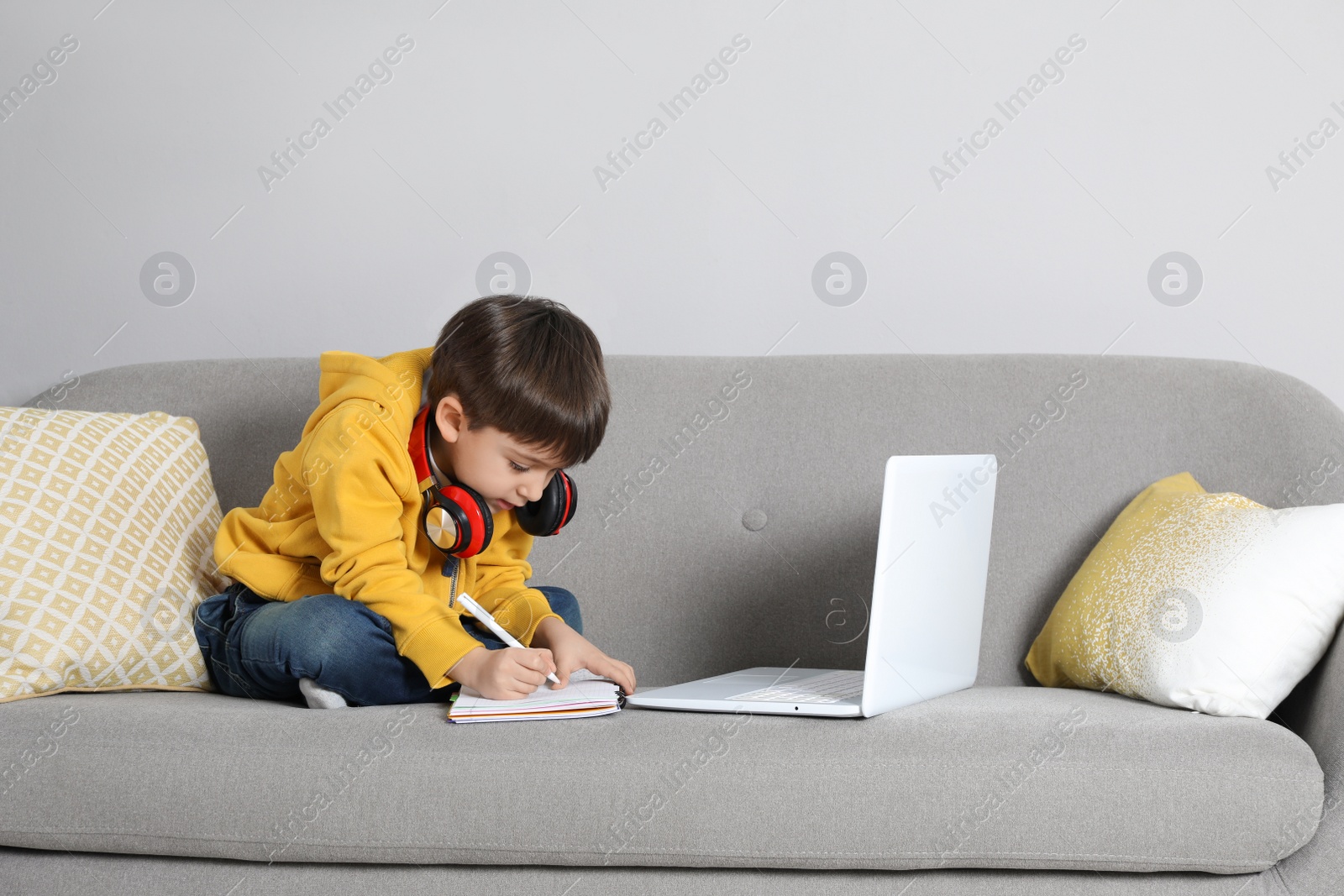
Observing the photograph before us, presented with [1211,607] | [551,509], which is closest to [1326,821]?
[1211,607]

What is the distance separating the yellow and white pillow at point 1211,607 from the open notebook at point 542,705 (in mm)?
671

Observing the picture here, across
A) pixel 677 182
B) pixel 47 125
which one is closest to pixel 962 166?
pixel 677 182

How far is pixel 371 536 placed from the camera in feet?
4.08

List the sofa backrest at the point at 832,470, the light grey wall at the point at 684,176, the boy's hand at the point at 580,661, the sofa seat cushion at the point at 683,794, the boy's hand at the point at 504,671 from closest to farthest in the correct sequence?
the sofa seat cushion at the point at 683,794, the boy's hand at the point at 504,671, the boy's hand at the point at 580,661, the sofa backrest at the point at 832,470, the light grey wall at the point at 684,176

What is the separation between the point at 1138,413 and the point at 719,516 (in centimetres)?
73

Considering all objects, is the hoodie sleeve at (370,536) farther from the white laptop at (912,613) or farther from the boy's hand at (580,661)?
the white laptop at (912,613)

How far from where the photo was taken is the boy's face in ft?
4.29

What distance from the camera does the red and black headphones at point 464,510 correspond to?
125cm

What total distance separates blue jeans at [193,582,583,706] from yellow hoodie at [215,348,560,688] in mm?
26

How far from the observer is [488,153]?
6.73ft

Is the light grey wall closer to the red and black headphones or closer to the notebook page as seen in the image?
the red and black headphones

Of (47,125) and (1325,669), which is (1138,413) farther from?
(47,125)

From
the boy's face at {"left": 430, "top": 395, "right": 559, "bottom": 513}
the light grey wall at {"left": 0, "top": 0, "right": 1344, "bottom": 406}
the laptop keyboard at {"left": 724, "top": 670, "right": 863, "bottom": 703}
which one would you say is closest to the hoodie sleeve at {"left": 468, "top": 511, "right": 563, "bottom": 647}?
the boy's face at {"left": 430, "top": 395, "right": 559, "bottom": 513}

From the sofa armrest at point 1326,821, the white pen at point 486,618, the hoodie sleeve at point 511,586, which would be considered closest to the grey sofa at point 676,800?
the sofa armrest at point 1326,821
